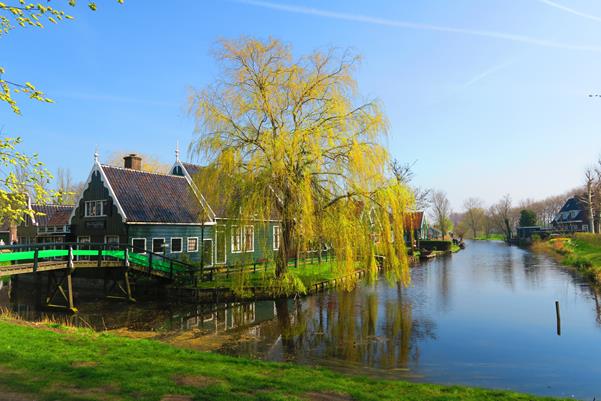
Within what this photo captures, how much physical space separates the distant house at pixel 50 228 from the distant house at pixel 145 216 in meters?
3.01

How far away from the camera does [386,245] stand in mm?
18844

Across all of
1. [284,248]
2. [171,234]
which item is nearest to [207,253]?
[171,234]

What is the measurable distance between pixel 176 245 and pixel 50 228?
50.6 ft

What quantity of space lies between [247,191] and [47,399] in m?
14.1

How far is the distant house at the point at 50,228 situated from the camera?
30.1 meters

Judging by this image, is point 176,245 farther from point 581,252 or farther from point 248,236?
point 581,252

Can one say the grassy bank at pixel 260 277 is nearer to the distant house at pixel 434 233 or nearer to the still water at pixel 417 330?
the still water at pixel 417 330

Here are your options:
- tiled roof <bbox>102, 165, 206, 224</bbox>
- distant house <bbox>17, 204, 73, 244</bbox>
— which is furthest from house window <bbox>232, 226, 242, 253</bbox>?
distant house <bbox>17, 204, 73, 244</bbox>

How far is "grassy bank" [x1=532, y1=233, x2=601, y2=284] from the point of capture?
94.2 feet

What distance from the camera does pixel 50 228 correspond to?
116ft

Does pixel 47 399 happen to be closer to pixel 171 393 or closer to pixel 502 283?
pixel 171 393

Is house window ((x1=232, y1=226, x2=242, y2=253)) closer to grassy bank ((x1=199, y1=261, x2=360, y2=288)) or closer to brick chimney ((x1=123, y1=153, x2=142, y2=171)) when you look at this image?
grassy bank ((x1=199, y1=261, x2=360, y2=288))

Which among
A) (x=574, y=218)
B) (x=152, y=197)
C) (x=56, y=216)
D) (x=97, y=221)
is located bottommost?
(x=97, y=221)

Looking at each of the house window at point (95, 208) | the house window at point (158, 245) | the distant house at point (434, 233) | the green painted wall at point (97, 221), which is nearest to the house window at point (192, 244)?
the house window at point (158, 245)
